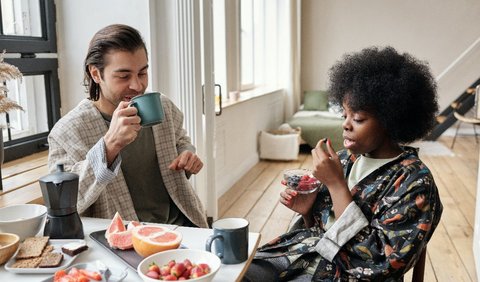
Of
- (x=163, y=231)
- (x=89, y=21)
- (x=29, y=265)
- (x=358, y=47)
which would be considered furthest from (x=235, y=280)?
(x=358, y=47)

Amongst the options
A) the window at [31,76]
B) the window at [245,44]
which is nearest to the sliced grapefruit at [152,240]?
the window at [31,76]

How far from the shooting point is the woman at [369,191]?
1.13 meters

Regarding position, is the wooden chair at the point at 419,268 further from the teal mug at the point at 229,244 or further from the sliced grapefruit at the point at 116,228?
Result: the sliced grapefruit at the point at 116,228

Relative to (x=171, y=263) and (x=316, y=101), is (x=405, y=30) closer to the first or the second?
(x=316, y=101)

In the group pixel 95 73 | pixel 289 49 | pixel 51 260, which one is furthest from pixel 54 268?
pixel 289 49

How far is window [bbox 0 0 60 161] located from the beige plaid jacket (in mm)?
603

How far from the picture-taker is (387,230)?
1.13 m

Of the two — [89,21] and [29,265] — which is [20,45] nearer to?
[89,21]

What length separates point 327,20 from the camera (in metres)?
7.34

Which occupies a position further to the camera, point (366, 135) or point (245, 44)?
point (245, 44)

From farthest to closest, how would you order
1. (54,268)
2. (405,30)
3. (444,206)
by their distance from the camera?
(405,30) < (444,206) < (54,268)

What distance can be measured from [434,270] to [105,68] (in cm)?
208

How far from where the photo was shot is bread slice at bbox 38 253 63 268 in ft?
3.33

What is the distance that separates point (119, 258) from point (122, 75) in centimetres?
67
